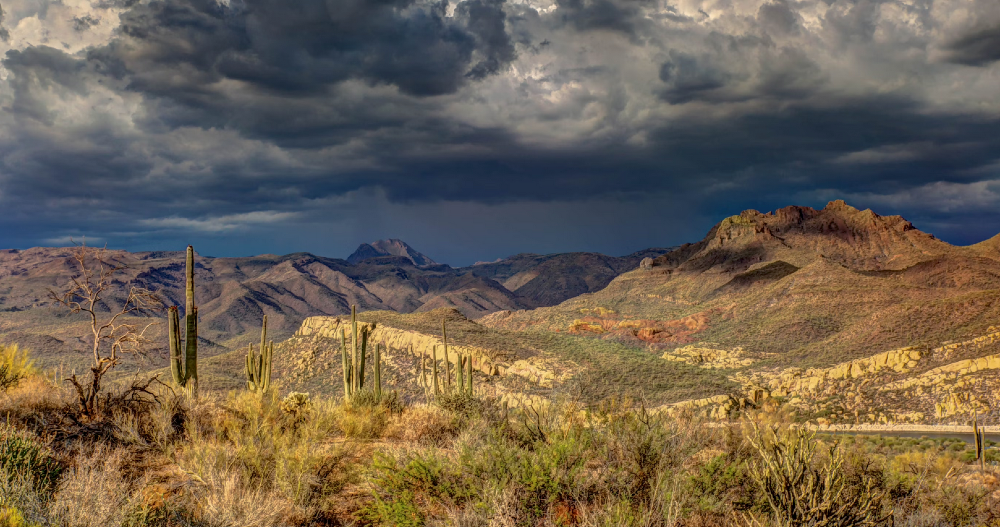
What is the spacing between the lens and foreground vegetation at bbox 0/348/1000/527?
6.92 metres

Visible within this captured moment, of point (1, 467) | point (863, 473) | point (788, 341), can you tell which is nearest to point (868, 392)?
point (788, 341)

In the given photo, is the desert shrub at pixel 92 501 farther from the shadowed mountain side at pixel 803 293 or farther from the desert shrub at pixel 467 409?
the shadowed mountain side at pixel 803 293

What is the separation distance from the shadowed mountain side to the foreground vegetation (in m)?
51.2

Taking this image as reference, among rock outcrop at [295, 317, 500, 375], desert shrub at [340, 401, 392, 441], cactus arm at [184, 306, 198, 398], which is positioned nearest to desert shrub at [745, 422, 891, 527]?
desert shrub at [340, 401, 392, 441]

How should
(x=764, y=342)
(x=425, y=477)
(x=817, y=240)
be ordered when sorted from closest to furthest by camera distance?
(x=425, y=477)
(x=764, y=342)
(x=817, y=240)

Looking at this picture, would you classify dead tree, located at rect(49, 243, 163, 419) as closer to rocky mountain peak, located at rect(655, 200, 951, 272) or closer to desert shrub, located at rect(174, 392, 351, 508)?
desert shrub, located at rect(174, 392, 351, 508)

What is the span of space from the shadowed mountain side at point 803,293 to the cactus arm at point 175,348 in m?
54.4

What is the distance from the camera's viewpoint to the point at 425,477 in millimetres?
8062

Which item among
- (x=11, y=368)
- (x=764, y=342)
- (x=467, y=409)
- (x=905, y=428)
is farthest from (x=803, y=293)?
(x=11, y=368)

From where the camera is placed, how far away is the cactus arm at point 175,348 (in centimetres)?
1388

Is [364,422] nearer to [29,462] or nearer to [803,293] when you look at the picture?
[29,462]

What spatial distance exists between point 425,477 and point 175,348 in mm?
9461

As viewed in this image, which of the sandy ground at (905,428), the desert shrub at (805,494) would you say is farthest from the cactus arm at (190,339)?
the sandy ground at (905,428)

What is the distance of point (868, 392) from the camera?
41.9 metres
